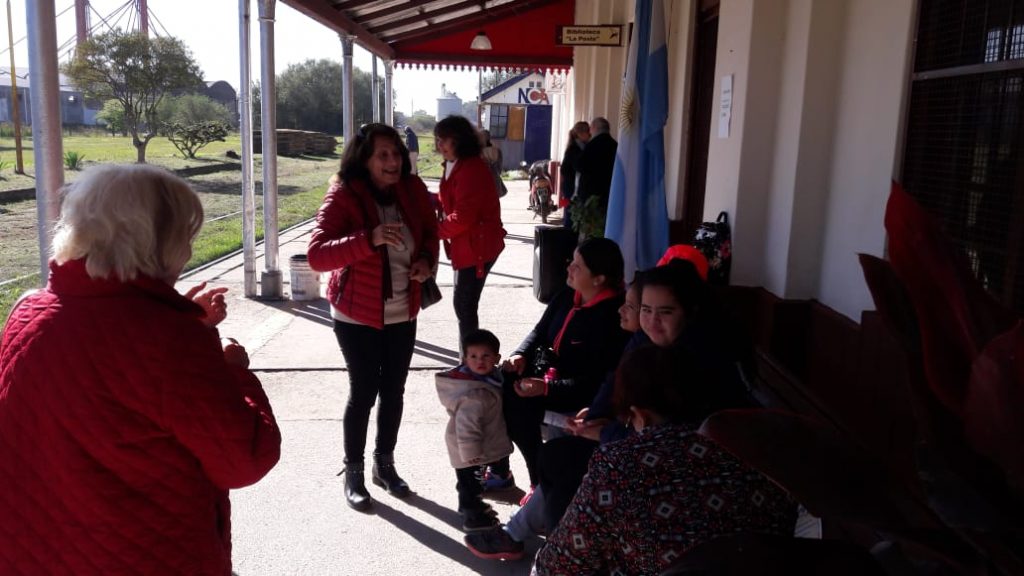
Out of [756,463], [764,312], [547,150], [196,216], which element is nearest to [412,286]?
[764,312]

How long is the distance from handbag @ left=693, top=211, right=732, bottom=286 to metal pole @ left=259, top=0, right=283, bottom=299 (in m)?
4.15

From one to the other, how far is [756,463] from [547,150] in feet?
111

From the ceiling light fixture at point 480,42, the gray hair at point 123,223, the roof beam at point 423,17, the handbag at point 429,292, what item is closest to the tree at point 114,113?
the ceiling light fixture at point 480,42

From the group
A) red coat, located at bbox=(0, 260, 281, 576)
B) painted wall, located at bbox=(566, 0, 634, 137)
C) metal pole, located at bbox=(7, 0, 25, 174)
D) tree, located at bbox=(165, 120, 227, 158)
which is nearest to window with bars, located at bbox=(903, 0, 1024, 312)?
red coat, located at bbox=(0, 260, 281, 576)

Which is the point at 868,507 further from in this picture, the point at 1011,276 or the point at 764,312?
the point at 764,312

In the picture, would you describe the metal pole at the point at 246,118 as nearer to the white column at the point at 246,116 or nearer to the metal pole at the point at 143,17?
the white column at the point at 246,116

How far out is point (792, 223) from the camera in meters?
3.88

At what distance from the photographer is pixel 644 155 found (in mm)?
5047

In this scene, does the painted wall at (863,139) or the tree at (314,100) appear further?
the tree at (314,100)

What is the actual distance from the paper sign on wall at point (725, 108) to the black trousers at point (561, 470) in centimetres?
224

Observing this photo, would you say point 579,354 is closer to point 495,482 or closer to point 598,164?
point 495,482

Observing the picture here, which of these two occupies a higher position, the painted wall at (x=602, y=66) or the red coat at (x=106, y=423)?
the painted wall at (x=602, y=66)

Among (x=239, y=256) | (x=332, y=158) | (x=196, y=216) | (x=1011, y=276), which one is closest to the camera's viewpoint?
(x=196, y=216)

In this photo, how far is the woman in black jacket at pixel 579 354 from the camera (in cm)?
330
